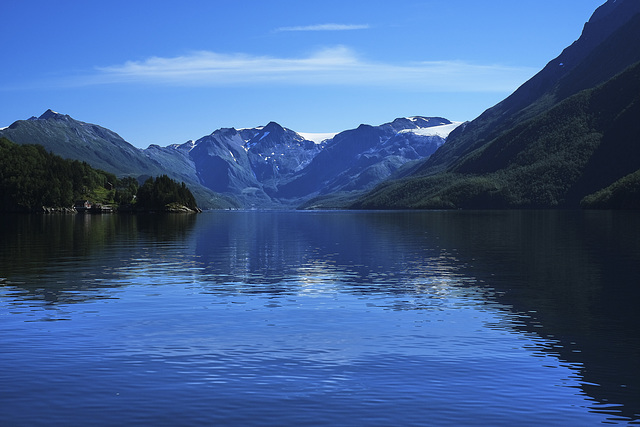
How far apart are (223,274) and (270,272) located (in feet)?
17.9

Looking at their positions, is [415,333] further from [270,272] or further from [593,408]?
[270,272]

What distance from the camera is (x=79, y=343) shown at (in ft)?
117

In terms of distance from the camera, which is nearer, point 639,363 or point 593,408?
point 593,408

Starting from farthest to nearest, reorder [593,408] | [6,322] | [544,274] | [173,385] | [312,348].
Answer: [544,274]
[6,322]
[312,348]
[173,385]
[593,408]

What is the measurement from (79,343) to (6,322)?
29.0 feet

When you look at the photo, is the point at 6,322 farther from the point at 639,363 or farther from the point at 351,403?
the point at 639,363

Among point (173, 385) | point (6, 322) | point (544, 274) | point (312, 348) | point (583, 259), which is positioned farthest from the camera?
point (583, 259)

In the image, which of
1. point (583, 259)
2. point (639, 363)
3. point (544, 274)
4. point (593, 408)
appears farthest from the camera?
point (583, 259)

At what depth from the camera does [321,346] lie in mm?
35188

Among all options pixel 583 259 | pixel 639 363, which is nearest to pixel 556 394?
pixel 639 363

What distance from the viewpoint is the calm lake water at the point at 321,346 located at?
24781 millimetres

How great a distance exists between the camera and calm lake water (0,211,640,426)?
24.8 m

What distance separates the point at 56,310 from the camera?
46.0 m

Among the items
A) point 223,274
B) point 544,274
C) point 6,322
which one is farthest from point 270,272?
point 6,322
